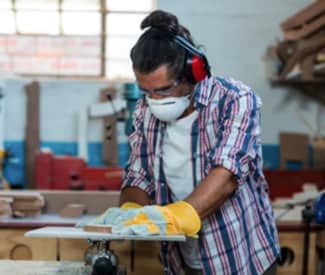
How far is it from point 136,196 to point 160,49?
0.40m

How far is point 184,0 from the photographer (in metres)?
3.36

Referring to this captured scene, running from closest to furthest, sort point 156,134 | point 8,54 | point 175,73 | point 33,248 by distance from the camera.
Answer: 1. point 175,73
2. point 156,134
3. point 33,248
4. point 8,54

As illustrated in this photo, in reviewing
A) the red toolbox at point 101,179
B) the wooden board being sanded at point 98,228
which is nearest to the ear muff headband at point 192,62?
the wooden board being sanded at point 98,228

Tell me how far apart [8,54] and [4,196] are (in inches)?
92.7

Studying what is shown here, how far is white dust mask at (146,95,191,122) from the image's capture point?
121cm

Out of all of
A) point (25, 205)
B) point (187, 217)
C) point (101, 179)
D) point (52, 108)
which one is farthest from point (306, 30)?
point (187, 217)

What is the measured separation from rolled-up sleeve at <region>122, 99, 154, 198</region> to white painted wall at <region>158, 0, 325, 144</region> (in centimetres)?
207

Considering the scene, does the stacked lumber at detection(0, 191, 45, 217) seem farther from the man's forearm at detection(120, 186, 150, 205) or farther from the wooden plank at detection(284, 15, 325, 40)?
the wooden plank at detection(284, 15, 325, 40)

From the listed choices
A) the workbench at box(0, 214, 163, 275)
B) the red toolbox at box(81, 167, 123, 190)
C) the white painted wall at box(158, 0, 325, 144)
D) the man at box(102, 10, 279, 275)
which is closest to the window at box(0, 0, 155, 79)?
the white painted wall at box(158, 0, 325, 144)

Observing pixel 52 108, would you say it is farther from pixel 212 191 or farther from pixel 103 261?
pixel 103 261

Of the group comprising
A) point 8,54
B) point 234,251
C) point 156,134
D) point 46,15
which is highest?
point 46,15

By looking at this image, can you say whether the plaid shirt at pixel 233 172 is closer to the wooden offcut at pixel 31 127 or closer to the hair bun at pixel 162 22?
the hair bun at pixel 162 22

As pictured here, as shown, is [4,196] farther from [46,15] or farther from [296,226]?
[46,15]

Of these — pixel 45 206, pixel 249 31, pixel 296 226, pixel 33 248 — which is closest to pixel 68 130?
pixel 249 31
